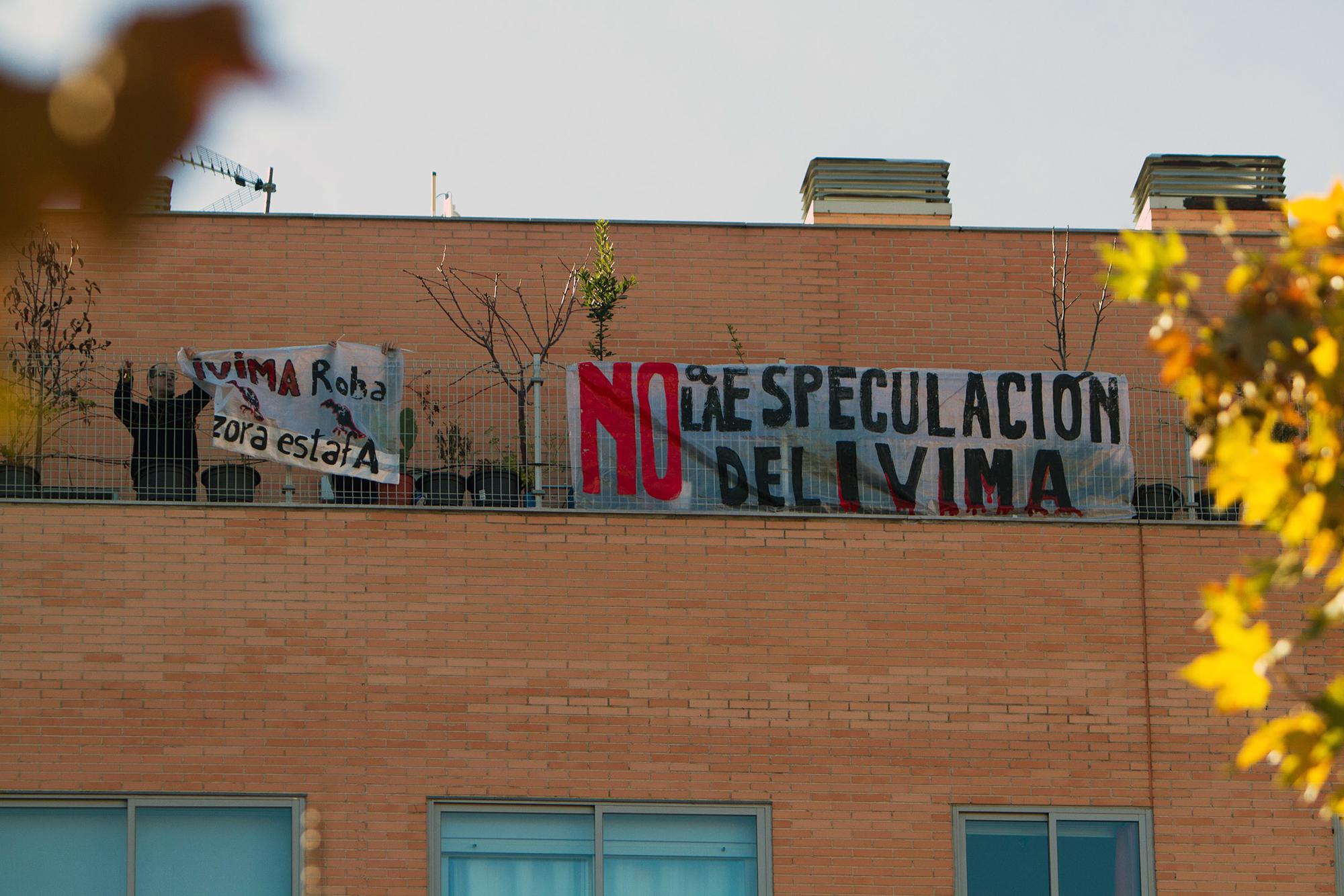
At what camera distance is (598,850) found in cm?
1123

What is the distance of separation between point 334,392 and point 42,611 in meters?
2.53

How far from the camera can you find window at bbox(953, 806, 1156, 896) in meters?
11.5

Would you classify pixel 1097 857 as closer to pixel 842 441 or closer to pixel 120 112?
pixel 842 441

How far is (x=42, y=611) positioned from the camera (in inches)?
441

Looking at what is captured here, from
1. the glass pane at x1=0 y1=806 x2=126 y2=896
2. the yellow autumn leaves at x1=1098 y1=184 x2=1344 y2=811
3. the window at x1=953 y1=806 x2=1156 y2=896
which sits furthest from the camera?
the window at x1=953 y1=806 x2=1156 y2=896

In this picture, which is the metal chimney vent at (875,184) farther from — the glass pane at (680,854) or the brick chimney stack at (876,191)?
the glass pane at (680,854)

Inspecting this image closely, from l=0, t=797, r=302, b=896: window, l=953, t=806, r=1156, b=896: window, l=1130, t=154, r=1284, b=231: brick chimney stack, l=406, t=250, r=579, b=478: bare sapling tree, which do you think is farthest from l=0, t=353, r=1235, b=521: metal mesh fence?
l=1130, t=154, r=1284, b=231: brick chimney stack

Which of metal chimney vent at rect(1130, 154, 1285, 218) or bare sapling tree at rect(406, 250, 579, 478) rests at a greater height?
metal chimney vent at rect(1130, 154, 1285, 218)

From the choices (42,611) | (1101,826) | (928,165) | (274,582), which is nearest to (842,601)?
(1101,826)

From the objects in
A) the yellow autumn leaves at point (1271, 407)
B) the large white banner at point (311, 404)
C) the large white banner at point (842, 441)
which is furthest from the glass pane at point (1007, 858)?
the yellow autumn leaves at point (1271, 407)

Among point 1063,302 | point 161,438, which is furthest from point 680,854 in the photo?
point 1063,302

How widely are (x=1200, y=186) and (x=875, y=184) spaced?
11.3 ft

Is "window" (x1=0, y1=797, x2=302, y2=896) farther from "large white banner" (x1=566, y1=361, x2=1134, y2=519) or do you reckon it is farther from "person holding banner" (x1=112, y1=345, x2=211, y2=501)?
"large white banner" (x1=566, y1=361, x2=1134, y2=519)

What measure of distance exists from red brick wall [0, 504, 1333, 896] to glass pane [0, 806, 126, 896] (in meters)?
0.23
